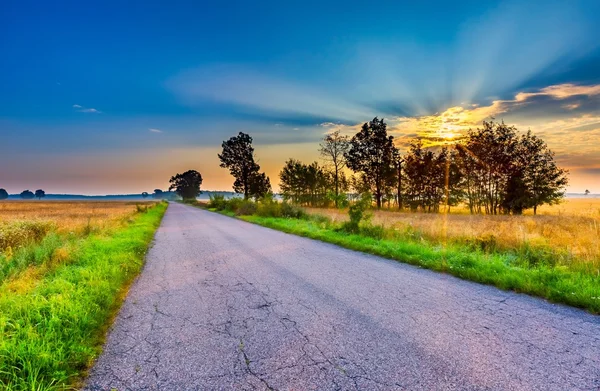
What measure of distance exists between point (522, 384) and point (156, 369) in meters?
3.83

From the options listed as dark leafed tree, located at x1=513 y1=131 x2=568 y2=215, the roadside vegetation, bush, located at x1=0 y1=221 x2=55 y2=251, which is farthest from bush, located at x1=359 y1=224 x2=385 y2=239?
dark leafed tree, located at x1=513 y1=131 x2=568 y2=215

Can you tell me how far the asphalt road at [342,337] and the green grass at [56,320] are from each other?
0.27 m

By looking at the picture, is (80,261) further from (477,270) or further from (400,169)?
(400,169)

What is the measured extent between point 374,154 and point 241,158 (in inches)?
983

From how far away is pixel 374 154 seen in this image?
44.8 m

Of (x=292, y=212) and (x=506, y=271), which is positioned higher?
(x=292, y=212)

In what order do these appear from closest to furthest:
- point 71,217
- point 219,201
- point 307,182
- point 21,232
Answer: point 21,232 < point 71,217 < point 219,201 < point 307,182

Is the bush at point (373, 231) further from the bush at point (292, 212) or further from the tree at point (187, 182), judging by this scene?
the tree at point (187, 182)

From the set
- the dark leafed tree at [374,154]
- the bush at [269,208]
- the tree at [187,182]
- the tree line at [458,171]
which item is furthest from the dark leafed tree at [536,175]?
the tree at [187,182]

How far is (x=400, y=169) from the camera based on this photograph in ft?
147

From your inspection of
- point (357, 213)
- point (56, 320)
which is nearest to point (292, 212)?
point (357, 213)

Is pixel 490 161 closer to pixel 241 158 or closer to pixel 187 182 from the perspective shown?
pixel 241 158

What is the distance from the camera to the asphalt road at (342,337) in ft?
10.3

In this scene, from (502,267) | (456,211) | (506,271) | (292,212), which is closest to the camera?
(506,271)
